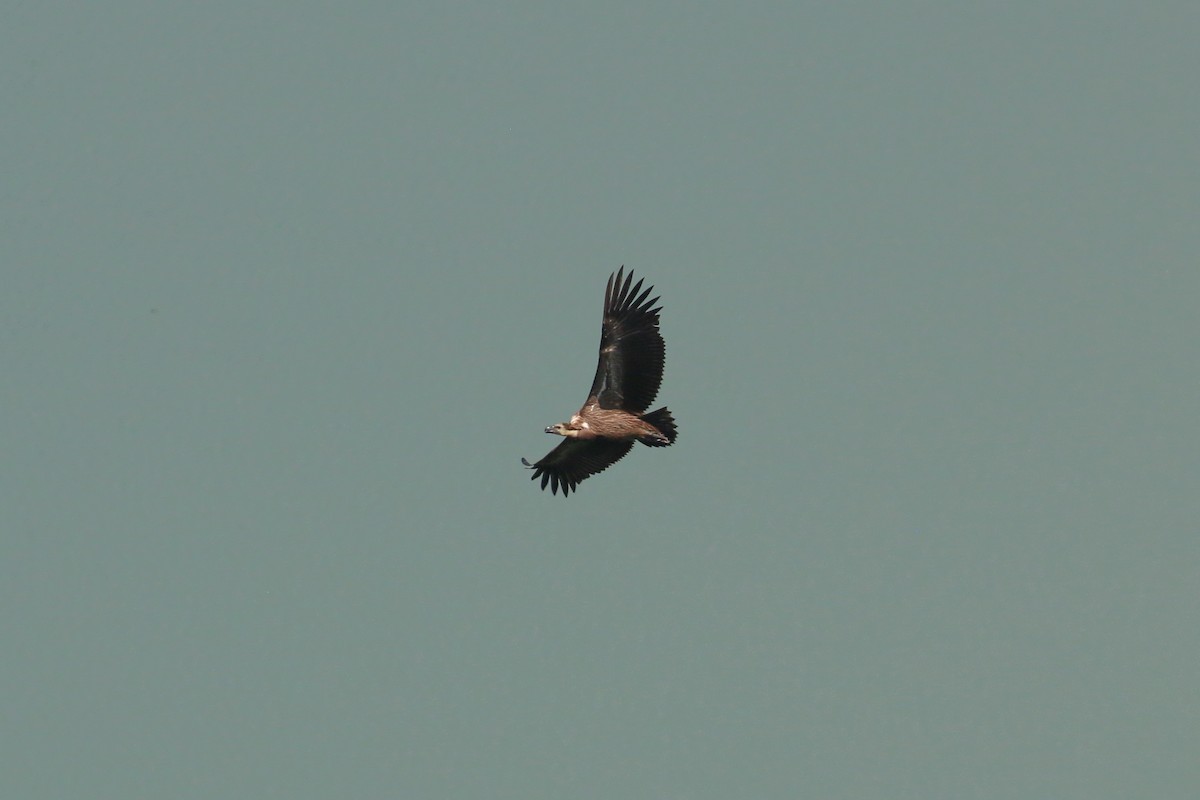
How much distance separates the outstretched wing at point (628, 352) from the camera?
52.2 meters

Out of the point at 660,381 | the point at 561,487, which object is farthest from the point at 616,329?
the point at 561,487

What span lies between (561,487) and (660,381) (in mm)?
5570

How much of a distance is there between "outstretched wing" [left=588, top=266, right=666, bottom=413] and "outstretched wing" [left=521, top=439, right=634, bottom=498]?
6.01 feet

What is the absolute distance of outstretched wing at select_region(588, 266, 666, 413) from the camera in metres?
52.2

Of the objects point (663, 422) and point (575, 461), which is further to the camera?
point (575, 461)

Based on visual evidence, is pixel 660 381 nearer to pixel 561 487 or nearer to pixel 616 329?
pixel 616 329

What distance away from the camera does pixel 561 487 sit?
55812mm

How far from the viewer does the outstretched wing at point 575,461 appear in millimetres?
54344

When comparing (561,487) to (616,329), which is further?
(561,487)

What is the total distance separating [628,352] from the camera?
52281mm

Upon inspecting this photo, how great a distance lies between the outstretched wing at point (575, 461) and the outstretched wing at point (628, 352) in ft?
6.01

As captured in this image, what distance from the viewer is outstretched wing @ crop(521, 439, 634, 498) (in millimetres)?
54344

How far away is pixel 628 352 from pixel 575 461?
178 inches

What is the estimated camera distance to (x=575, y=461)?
181ft
